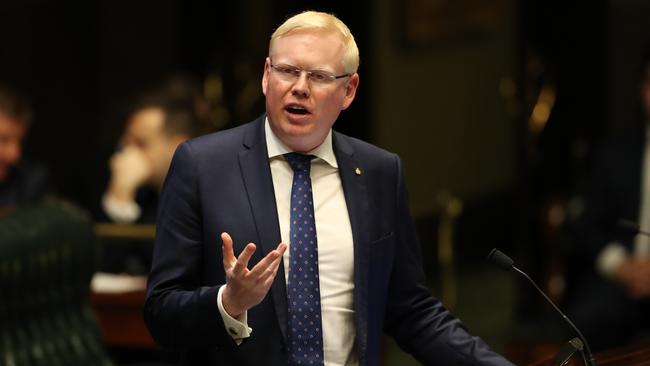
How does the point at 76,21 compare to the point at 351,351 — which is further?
the point at 76,21

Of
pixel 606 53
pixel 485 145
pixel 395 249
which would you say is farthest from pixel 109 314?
pixel 485 145

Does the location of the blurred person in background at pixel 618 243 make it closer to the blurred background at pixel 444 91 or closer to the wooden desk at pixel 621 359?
the blurred background at pixel 444 91

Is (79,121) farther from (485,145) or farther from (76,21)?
(485,145)

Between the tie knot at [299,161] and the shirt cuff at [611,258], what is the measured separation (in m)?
2.87

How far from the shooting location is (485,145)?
30.3 feet

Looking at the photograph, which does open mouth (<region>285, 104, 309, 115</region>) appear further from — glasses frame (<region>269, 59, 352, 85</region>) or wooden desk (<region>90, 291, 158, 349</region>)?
wooden desk (<region>90, 291, 158, 349</region>)

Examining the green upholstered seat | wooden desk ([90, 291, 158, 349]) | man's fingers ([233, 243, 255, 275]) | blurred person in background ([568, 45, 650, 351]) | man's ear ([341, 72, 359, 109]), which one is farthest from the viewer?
blurred person in background ([568, 45, 650, 351])

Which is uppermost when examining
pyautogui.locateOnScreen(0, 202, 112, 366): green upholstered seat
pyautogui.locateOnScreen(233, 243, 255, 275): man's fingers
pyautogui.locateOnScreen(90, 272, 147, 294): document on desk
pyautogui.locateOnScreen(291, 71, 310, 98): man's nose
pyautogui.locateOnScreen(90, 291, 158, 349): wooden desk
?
pyautogui.locateOnScreen(291, 71, 310, 98): man's nose

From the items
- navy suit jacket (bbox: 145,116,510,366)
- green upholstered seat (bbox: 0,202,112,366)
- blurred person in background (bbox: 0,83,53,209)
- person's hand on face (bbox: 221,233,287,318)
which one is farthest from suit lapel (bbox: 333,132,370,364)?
blurred person in background (bbox: 0,83,53,209)

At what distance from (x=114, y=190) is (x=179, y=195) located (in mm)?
3361

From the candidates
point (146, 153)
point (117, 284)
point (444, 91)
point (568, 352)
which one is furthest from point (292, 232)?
point (444, 91)

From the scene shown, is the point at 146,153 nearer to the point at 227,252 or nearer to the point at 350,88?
the point at 350,88

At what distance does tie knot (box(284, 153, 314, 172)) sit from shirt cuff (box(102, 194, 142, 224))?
10.3 feet

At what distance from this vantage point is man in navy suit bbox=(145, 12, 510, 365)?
2.79 m
